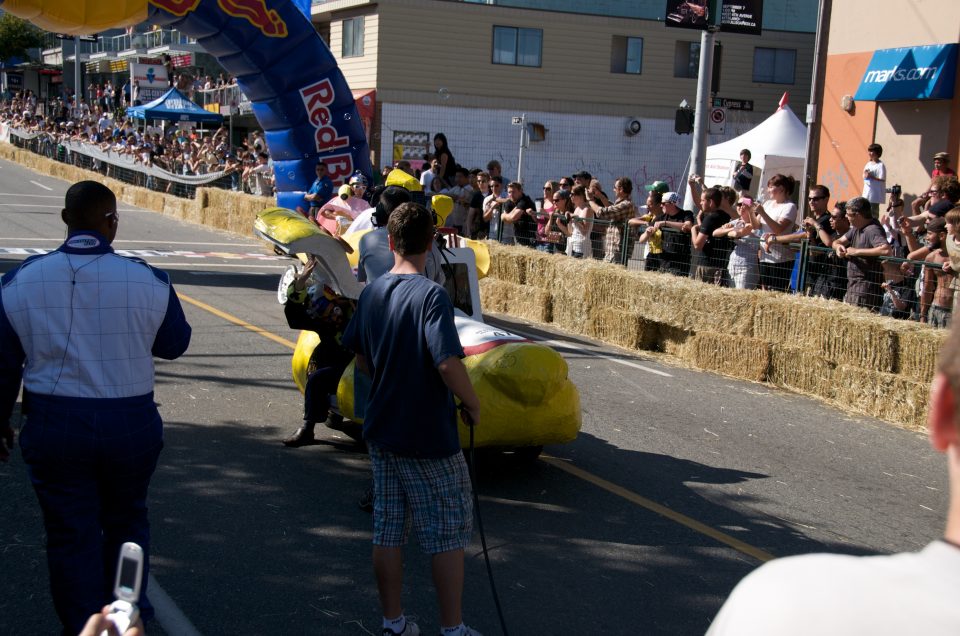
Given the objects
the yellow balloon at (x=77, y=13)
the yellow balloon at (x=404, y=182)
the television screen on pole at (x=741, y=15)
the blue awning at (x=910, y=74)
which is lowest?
the yellow balloon at (x=404, y=182)

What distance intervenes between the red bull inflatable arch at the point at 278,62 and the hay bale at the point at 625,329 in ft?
18.4

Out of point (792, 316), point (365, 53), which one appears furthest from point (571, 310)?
point (365, 53)

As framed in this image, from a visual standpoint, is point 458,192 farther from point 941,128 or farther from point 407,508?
point 407,508

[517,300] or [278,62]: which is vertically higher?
[278,62]

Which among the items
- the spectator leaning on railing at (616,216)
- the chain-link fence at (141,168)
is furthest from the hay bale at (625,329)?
the chain-link fence at (141,168)

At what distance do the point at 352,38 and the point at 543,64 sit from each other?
21.5 feet

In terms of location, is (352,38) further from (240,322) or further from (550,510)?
(550,510)

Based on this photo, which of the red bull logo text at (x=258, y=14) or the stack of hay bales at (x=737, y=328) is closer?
the stack of hay bales at (x=737, y=328)

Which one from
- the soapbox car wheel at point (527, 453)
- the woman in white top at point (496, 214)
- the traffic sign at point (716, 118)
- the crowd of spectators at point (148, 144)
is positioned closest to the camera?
the soapbox car wheel at point (527, 453)

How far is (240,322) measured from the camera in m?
11.6

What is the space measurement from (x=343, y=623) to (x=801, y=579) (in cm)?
337

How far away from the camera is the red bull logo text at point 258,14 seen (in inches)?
537

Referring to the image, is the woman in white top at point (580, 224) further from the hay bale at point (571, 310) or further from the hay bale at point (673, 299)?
the hay bale at point (673, 299)

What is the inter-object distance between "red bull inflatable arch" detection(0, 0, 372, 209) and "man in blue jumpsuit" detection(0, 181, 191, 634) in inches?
370
